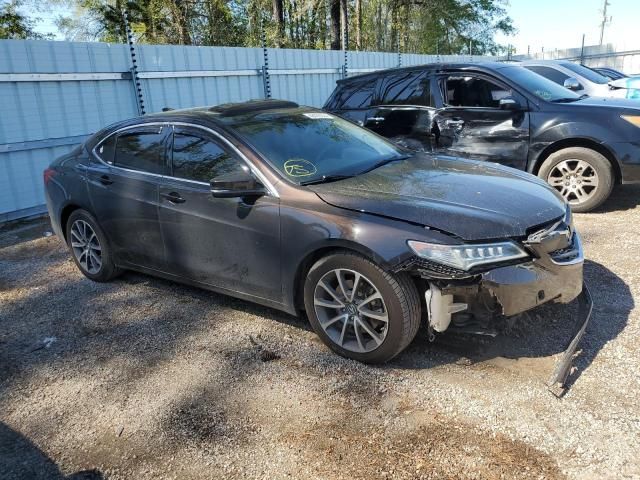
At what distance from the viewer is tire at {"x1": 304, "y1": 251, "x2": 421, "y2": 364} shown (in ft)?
9.91

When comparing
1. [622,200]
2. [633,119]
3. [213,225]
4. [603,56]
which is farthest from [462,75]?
[603,56]

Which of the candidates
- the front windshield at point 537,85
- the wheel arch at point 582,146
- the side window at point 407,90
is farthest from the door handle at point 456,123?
the wheel arch at point 582,146

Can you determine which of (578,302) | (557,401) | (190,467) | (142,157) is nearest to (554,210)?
(578,302)

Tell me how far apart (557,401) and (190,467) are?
75.5 inches

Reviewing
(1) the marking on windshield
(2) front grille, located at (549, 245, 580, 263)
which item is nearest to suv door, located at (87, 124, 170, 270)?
(1) the marking on windshield

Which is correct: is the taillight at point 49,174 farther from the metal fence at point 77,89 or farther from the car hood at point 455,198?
the car hood at point 455,198

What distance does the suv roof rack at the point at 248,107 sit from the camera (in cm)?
417

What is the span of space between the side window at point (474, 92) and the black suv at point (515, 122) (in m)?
0.01

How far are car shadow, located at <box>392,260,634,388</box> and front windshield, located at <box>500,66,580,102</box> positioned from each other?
3.21 metres

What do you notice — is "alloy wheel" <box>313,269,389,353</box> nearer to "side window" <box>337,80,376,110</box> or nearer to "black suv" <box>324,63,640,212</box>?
"black suv" <box>324,63,640,212</box>

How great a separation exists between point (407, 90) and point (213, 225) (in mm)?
4142

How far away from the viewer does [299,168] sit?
11.9 feet

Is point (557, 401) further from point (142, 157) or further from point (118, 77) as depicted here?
point (118, 77)

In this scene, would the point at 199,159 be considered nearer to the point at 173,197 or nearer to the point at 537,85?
the point at 173,197
